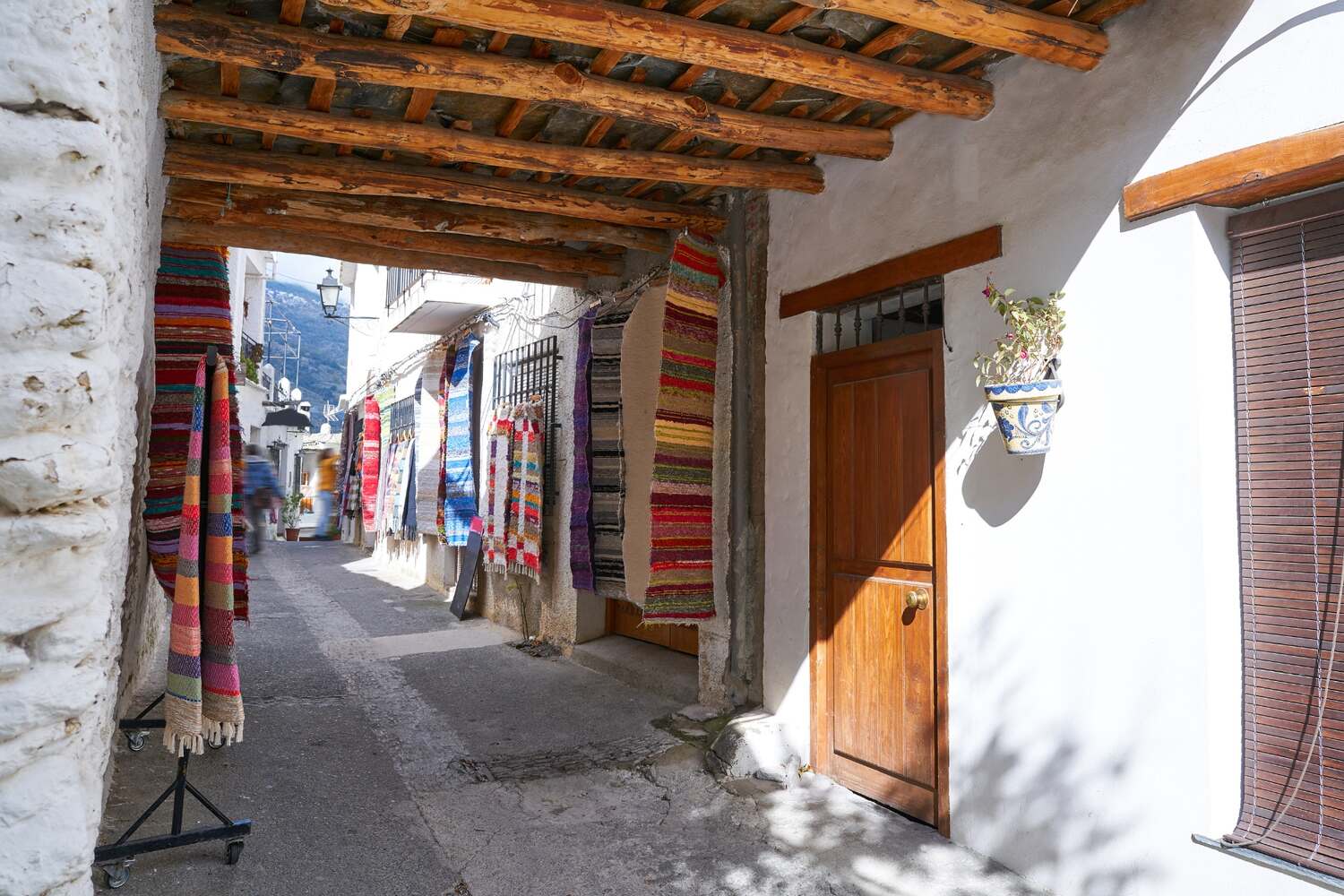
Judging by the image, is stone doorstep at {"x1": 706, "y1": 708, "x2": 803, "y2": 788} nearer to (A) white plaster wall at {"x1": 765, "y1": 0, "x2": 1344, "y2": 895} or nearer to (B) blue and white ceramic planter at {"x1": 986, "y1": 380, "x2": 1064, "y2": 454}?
(A) white plaster wall at {"x1": 765, "y1": 0, "x2": 1344, "y2": 895}

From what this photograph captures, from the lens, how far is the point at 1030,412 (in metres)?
3.03

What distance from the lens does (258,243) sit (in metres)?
5.19

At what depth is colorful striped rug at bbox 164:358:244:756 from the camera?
2.81 m

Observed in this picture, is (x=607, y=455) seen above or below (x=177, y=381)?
below

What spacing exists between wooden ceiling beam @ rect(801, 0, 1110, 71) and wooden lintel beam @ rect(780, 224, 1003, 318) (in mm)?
652

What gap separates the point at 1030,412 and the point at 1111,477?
0.34m

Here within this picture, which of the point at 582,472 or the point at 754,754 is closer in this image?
the point at 754,754

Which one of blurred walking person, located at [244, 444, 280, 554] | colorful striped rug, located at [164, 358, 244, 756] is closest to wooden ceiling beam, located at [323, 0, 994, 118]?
colorful striped rug, located at [164, 358, 244, 756]

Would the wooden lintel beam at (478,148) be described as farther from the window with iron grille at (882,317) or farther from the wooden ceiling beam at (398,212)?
the wooden ceiling beam at (398,212)

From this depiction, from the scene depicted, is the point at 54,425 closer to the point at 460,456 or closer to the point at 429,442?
the point at 460,456

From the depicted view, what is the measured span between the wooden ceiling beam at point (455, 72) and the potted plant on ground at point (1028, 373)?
1.27m

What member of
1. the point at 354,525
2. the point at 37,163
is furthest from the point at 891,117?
the point at 354,525

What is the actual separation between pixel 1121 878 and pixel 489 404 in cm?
705

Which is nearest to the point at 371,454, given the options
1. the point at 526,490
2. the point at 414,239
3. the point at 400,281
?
the point at 400,281
